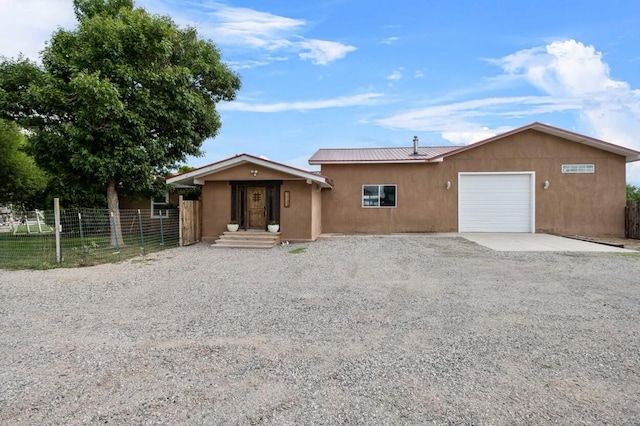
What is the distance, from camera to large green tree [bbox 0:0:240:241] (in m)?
11.6

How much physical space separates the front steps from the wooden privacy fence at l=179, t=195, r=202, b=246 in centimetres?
105

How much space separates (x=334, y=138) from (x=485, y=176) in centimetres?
876

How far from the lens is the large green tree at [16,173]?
51.6 feet

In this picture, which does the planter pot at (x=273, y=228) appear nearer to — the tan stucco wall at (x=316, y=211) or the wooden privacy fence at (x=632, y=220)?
the tan stucco wall at (x=316, y=211)

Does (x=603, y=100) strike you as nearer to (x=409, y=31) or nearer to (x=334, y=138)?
(x=409, y=31)

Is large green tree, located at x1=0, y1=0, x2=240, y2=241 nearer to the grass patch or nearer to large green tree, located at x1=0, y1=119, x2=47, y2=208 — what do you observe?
the grass patch

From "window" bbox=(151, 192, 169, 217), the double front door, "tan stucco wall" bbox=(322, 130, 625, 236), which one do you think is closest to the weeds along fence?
"window" bbox=(151, 192, 169, 217)

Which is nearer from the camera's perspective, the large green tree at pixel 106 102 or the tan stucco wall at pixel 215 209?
the large green tree at pixel 106 102

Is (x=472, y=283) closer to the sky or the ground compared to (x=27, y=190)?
closer to the ground

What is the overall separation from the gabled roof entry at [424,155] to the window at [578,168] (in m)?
0.78

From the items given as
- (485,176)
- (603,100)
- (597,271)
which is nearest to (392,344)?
(597,271)

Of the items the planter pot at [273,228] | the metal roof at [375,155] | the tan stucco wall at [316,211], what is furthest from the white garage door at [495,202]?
the planter pot at [273,228]

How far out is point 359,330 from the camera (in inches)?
158

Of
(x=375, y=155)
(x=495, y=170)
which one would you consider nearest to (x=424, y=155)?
(x=375, y=155)
